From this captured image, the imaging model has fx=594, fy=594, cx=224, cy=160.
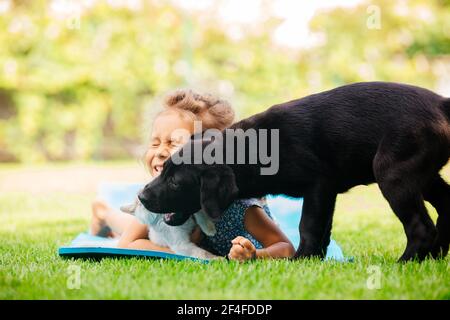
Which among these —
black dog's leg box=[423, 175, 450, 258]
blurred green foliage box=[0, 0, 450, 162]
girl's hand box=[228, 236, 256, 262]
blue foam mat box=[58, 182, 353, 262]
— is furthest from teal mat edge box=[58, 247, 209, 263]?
blurred green foliage box=[0, 0, 450, 162]

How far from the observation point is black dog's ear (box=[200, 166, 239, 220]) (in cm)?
332

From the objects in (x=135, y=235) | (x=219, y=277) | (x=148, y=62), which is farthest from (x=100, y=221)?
(x=148, y=62)

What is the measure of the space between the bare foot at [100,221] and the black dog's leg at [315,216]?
2.34 metres

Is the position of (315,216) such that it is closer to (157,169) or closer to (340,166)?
(340,166)

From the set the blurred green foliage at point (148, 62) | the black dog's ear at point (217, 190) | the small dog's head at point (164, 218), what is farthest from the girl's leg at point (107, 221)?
the blurred green foliage at point (148, 62)

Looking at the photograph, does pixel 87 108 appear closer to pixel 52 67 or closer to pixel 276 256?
pixel 52 67

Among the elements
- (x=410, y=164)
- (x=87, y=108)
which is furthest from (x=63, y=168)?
(x=410, y=164)

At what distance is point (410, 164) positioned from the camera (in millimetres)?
3150

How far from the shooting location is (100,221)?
5.29 m

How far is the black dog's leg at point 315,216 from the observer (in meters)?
3.38

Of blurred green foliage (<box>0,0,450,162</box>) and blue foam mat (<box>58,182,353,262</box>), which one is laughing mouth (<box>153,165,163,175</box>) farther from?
blurred green foliage (<box>0,0,450,162</box>)

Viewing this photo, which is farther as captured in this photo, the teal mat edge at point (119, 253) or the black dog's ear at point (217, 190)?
the teal mat edge at point (119, 253)

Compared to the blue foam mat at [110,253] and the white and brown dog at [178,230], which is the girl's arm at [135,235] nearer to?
the white and brown dog at [178,230]

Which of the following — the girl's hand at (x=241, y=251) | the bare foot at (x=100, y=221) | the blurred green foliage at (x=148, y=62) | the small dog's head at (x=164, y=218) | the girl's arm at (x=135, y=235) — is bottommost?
the bare foot at (x=100, y=221)
